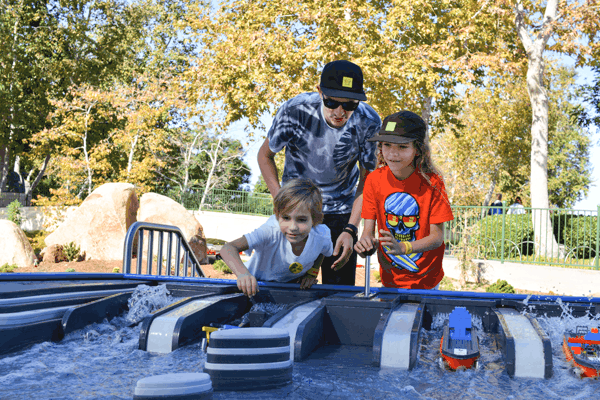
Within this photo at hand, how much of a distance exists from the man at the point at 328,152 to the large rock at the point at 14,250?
1132cm

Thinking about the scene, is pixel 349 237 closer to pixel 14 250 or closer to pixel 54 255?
pixel 54 255

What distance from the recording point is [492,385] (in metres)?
1.55

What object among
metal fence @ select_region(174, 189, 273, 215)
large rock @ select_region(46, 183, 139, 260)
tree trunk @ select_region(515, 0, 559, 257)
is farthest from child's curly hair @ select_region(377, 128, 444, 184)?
metal fence @ select_region(174, 189, 273, 215)

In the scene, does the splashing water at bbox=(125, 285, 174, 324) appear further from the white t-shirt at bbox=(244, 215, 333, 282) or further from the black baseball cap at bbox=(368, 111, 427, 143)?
the black baseball cap at bbox=(368, 111, 427, 143)

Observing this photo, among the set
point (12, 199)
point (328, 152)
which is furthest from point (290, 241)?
point (12, 199)

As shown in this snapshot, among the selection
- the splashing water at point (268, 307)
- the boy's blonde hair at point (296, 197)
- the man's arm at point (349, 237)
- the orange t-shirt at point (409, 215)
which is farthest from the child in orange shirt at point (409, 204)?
the splashing water at point (268, 307)

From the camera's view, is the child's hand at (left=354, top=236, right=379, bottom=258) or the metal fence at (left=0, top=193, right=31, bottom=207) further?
the metal fence at (left=0, top=193, right=31, bottom=207)

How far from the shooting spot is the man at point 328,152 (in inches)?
136

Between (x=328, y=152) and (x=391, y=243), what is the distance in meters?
1.12

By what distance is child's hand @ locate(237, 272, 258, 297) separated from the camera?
2475 millimetres

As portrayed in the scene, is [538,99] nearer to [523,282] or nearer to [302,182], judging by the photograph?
[523,282]

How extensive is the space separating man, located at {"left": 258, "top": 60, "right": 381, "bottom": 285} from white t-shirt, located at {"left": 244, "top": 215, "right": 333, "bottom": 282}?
32 centimetres

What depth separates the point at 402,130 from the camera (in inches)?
114

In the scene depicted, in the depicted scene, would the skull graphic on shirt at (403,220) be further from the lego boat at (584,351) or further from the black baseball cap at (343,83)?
the lego boat at (584,351)
